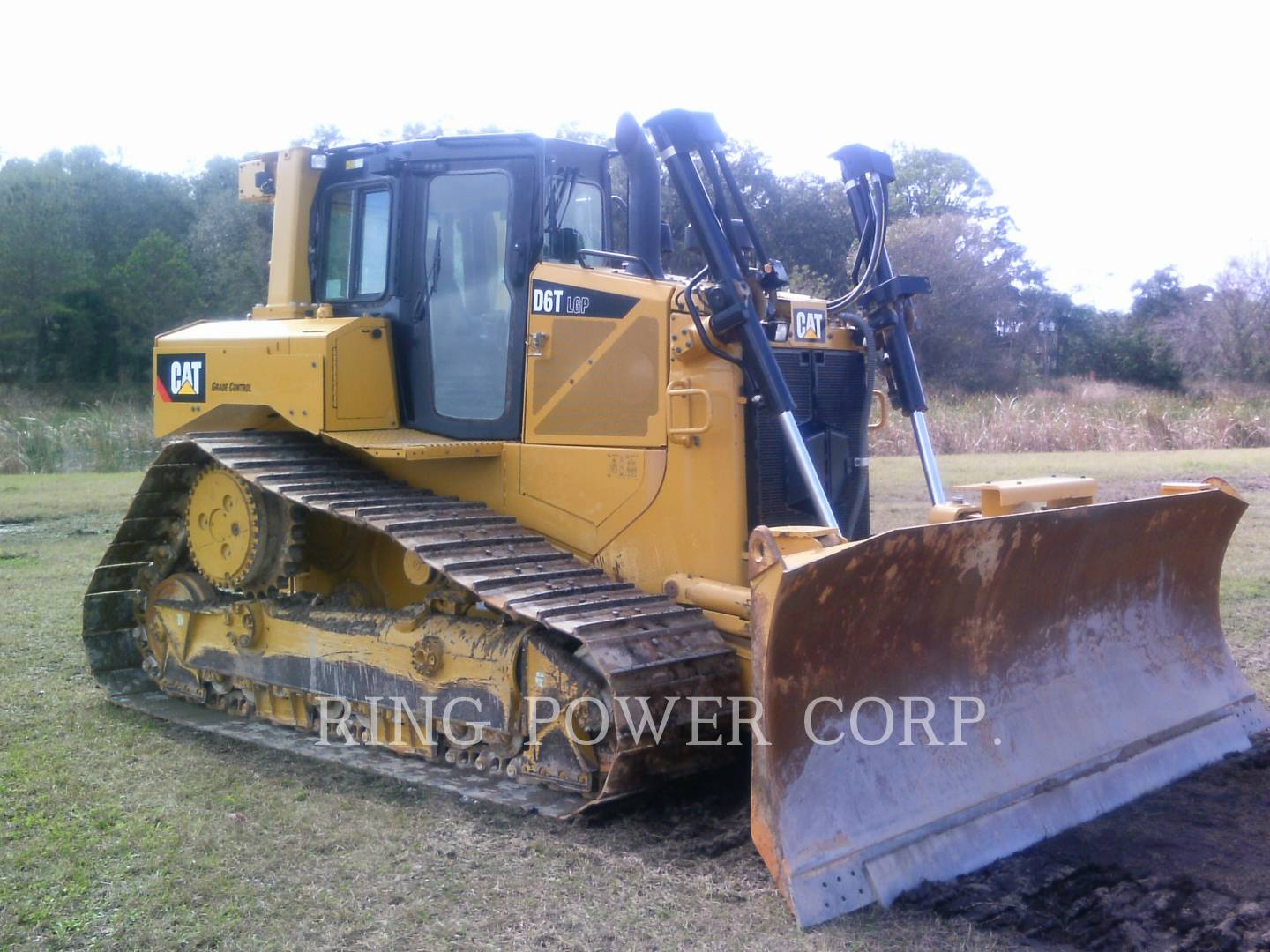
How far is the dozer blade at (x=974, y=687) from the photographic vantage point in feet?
13.6

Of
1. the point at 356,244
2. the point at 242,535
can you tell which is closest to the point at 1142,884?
the point at 242,535

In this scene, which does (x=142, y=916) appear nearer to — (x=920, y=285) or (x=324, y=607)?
(x=324, y=607)

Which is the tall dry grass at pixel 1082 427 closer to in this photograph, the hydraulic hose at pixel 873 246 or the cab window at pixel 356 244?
the hydraulic hose at pixel 873 246

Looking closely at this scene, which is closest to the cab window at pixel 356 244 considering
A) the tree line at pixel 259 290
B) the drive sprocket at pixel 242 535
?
the drive sprocket at pixel 242 535

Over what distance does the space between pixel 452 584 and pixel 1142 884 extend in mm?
3063

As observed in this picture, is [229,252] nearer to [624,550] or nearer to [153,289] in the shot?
[153,289]

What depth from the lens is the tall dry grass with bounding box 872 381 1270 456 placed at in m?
21.4

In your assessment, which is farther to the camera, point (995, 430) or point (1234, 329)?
point (1234, 329)

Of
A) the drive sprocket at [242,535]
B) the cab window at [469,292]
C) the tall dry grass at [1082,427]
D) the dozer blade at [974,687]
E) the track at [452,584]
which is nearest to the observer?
the dozer blade at [974,687]

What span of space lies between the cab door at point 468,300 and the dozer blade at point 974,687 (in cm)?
215

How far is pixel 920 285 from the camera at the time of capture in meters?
5.98

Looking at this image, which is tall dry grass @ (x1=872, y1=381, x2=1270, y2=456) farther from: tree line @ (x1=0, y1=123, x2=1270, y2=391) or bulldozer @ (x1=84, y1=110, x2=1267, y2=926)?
bulldozer @ (x1=84, y1=110, x2=1267, y2=926)

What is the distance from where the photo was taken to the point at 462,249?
6027 millimetres

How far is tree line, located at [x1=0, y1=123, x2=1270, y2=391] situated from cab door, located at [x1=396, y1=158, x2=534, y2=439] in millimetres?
22988
